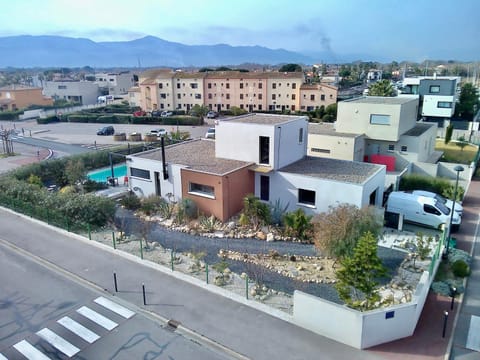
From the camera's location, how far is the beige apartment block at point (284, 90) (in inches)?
2798

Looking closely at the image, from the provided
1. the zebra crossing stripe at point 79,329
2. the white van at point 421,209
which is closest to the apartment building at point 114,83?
the white van at point 421,209

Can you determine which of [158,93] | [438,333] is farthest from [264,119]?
[158,93]

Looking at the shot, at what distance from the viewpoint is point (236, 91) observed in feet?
245

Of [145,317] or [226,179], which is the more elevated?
[226,179]

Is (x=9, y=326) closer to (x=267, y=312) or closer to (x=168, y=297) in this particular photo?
(x=168, y=297)

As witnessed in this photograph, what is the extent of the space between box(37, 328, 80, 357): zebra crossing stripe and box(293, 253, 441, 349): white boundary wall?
702 centimetres

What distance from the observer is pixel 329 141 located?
30.6 metres

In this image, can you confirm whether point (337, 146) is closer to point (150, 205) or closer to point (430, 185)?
point (430, 185)

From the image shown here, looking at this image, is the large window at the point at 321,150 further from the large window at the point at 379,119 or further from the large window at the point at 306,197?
the large window at the point at 306,197

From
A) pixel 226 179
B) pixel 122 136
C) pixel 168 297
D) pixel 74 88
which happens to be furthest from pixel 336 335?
pixel 74 88

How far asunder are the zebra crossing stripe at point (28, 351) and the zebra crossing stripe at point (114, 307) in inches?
102

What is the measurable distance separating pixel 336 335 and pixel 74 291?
9.89m

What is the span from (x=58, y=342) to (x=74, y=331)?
594 mm

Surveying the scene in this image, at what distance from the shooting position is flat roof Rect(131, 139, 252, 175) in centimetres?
2247
